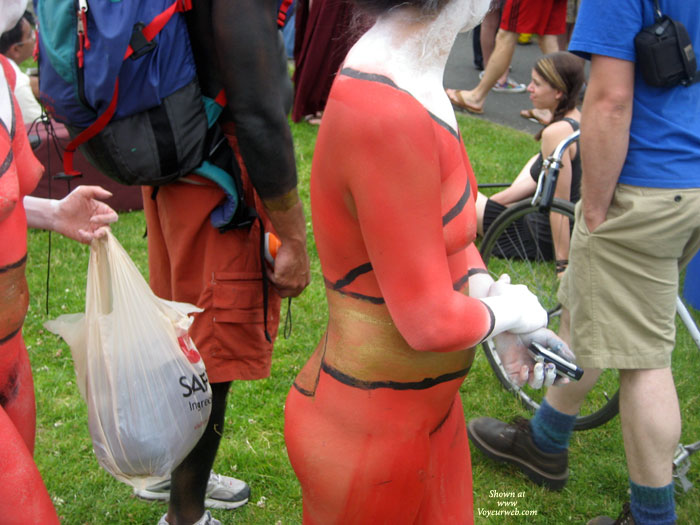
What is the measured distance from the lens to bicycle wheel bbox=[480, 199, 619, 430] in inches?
141

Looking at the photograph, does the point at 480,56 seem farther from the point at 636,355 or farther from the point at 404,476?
the point at 404,476

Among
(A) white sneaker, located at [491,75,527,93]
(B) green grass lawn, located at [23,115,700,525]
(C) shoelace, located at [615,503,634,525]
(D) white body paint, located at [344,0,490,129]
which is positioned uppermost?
(D) white body paint, located at [344,0,490,129]

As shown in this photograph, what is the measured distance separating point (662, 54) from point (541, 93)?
2.67m

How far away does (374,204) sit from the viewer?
1.43 metres

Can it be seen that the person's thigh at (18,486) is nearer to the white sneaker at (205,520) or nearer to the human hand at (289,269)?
the human hand at (289,269)

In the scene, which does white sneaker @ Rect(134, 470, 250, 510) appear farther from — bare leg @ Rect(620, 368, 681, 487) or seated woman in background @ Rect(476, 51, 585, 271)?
seated woman in background @ Rect(476, 51, 585, 271)

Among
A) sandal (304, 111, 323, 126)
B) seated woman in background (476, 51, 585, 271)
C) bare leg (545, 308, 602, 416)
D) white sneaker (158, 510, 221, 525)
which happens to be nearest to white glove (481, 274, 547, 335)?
bare leg (545, 308, 602, 416)

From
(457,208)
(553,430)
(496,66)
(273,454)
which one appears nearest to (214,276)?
(457,208)

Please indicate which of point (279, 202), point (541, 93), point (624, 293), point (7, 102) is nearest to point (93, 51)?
point (7, 102)

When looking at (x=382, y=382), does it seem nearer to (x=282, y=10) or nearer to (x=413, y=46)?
(x=413, y=46)

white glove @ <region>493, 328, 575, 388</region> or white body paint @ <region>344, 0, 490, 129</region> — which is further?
white glove @ <region>493, 328, 575, 388</region>

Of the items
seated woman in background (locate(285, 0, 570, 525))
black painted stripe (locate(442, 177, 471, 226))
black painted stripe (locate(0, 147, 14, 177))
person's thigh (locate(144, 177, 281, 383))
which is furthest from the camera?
person's thigh (locate(144, 177, 281, 383))

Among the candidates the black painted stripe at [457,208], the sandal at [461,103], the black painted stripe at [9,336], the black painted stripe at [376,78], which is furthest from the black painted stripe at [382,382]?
the sandal at [461,103]

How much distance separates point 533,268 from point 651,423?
2000 mm
